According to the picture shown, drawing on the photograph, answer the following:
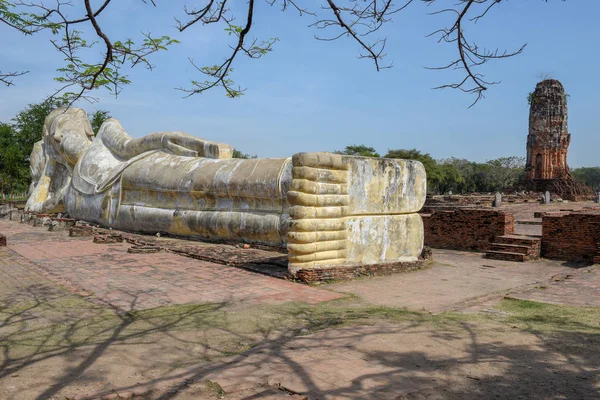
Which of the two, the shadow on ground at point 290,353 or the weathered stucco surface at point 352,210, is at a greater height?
the weathered stucco surface at point 352,210

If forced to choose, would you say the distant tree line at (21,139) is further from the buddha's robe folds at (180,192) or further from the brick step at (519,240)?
the brick step at (519,240)

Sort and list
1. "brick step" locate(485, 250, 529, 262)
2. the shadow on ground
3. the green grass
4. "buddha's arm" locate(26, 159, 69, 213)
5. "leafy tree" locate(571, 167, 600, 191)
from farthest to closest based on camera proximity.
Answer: "leafy tree" locate(571, 167, 600, 191) → "buddha's arm" locate(26, 159, 69, 213) → "brick step" locate(485, 250, 529, 262) → the green grass → the shadow on ground

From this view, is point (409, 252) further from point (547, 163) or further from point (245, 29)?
point (547, 163)

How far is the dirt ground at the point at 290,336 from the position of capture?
322cm

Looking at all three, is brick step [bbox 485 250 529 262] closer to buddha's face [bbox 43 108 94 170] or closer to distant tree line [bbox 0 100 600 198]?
buddha's face [bbox 43 108 94 170]

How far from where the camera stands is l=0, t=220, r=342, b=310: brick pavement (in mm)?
5883

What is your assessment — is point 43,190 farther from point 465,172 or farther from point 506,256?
point 465,172

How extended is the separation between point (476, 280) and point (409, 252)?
1157 mm

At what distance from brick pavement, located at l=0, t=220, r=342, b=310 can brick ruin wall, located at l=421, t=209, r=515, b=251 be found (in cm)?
550

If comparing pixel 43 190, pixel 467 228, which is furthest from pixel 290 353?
pixel 43 190

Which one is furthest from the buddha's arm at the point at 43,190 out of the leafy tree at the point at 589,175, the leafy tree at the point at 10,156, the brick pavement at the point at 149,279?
the leafy tree at the point at 589,175

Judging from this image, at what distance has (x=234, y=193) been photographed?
393 inches

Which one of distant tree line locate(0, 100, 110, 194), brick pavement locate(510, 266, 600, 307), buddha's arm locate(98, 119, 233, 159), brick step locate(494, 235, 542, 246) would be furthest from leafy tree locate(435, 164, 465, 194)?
brick pavement locate(510, 266, 600, 307)

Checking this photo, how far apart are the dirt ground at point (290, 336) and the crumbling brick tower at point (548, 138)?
32.3 m
